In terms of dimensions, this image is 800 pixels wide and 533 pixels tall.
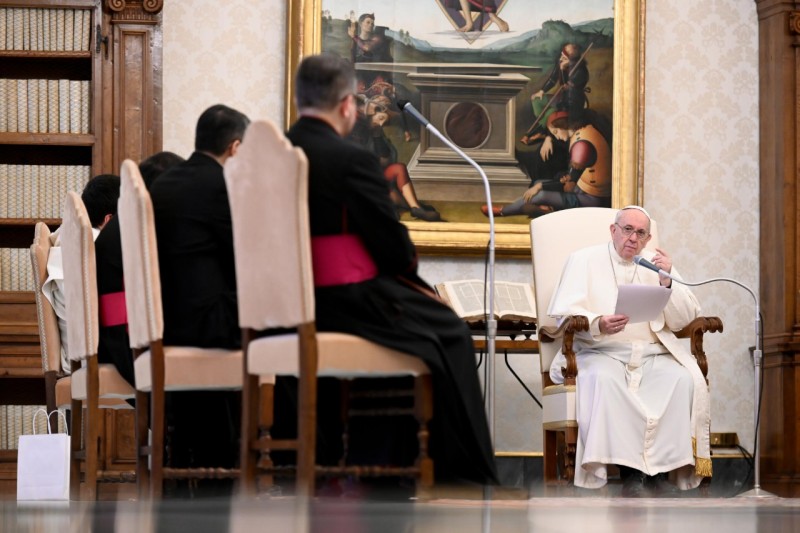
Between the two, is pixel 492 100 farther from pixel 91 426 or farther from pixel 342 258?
pixel 342 258

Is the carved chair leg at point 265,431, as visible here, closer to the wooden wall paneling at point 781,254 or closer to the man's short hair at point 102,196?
the man's short hair at point 102,196

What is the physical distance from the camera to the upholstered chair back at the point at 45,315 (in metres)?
5.87

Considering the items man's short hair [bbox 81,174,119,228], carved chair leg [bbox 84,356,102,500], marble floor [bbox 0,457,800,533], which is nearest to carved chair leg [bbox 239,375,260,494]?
marble floor [bbox 0,457,800,533]

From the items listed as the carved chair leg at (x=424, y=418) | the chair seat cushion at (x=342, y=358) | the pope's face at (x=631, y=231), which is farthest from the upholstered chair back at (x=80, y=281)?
the pope's face at (x=631, y=231)

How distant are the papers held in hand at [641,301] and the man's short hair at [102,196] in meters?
2.32

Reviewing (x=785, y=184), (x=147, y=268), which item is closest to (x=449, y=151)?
(x=785, y=184)

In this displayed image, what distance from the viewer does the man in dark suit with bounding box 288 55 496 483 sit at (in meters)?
4.18

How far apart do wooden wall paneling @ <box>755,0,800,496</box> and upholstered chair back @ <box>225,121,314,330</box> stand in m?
4.57

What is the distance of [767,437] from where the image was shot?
26.7 ft

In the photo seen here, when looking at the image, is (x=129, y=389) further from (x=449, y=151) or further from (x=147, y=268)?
(x=449, y=151)

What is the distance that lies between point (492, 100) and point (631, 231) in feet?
5.40

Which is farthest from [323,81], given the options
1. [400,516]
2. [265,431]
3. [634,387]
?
[634,387]

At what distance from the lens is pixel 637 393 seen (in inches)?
256

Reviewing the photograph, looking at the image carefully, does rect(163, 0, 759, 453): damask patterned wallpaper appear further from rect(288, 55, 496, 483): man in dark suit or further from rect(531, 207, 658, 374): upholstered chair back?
rect(288, 55, 496, 483): man in dark suit
